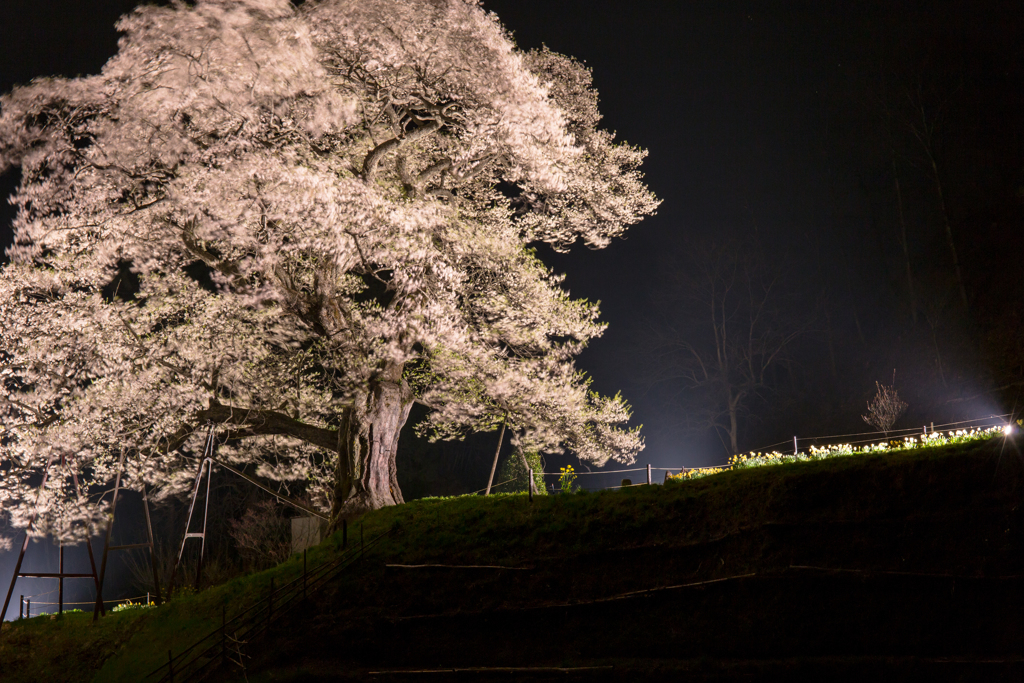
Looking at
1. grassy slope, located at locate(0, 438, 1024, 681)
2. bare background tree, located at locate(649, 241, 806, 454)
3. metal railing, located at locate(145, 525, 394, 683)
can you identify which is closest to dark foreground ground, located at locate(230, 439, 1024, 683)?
grassy slope, located at locate(0, 438, 1024, 681)

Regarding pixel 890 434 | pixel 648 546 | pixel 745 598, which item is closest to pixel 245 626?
pixel 648 546

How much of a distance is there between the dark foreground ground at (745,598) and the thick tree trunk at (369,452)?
3032 mm

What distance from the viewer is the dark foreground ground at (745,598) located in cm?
686

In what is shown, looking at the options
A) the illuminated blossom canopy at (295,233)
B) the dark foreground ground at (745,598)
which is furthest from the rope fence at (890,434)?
the dark foreground ground at (745,598)

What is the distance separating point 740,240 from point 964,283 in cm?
1135

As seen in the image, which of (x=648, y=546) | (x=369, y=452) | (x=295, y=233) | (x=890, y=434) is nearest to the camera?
(x=648, y=546)

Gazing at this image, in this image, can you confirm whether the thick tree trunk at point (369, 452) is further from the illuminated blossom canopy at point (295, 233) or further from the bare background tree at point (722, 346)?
the bare background tree at point (722, 346)

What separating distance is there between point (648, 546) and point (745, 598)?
1289 millimetres

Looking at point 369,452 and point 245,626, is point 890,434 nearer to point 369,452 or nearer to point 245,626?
point 369,452

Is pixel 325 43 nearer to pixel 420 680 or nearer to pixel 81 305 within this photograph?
pixel 81 305

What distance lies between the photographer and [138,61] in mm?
10422

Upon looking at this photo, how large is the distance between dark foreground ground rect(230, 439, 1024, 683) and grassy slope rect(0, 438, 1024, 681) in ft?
0.07

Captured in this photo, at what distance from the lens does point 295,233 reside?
1079 centimetres

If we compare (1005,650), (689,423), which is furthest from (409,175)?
(689,423)
